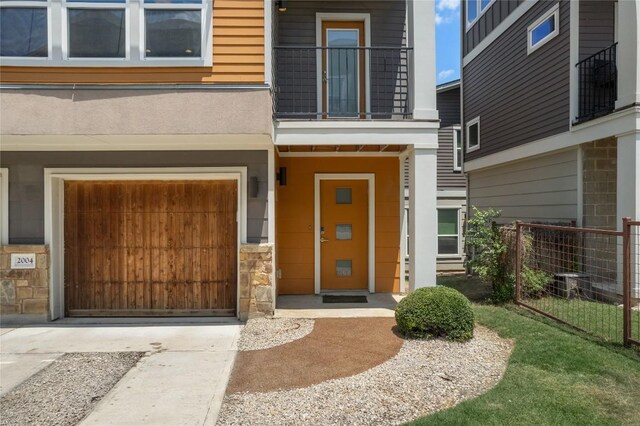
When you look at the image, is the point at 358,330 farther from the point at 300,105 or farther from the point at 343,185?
the point at 300,105

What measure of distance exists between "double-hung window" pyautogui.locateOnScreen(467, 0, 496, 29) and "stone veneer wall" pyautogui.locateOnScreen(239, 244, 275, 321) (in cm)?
1007

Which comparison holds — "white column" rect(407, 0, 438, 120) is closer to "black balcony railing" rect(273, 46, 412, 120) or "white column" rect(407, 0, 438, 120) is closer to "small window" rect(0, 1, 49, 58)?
"black balcony railing" rect(273, 46, 412, 120)

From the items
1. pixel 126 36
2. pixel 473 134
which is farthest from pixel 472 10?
pixel 126 36

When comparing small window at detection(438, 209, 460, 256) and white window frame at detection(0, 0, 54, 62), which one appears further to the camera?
small window at detection(438, 209, 460, 256)

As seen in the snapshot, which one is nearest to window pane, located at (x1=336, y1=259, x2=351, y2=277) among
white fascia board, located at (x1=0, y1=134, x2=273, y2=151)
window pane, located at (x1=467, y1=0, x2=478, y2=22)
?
white fascia board, located at (x1=0, y1=134, x2=273, y2=151)

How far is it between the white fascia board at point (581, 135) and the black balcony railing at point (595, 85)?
326mm

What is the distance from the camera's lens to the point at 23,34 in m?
5.20

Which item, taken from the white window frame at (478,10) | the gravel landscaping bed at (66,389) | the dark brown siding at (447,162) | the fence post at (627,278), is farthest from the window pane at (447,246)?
the gravel landscaping bed at (66,389)

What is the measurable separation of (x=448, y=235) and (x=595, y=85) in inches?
266

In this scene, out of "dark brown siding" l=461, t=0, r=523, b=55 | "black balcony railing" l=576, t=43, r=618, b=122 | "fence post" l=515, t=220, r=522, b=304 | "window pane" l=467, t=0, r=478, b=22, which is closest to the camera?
"fence post" l=515, t=220, r=522, b=304

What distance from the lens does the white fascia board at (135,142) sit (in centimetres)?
517

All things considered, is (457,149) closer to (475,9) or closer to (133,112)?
(475,9)

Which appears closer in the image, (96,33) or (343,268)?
(96,33)

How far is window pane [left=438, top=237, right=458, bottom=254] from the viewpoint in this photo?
1366 cm
